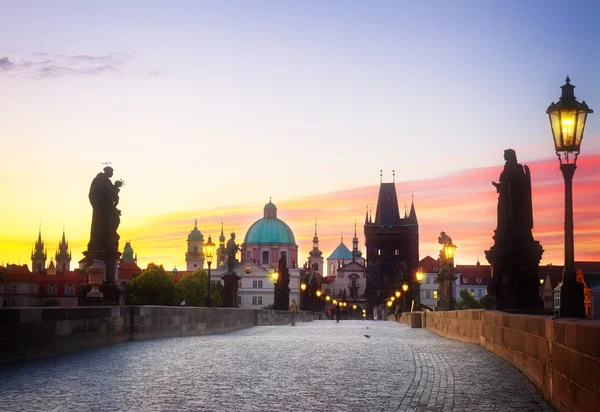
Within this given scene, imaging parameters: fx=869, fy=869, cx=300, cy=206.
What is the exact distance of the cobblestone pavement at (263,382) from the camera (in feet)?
31.1

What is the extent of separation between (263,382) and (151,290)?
129343mm

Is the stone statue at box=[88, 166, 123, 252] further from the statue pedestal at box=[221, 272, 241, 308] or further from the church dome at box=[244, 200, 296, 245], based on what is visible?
the church dome at box=[244, 200, 296, 245]

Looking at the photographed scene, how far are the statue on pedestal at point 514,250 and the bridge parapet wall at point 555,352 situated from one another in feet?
9.24

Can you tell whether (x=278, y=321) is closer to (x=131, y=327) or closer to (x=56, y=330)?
(x=131, y=327)

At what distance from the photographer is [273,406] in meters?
9.38

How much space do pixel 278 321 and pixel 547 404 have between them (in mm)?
40107

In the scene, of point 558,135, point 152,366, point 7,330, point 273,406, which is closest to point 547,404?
point 273,406

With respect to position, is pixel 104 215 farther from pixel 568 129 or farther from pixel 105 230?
pixel 568 129

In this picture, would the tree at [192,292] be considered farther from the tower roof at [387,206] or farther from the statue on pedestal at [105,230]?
the statue on pedestal at [105,230]

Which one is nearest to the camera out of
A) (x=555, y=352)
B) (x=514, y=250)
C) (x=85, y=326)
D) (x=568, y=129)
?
(x=555, y=352)

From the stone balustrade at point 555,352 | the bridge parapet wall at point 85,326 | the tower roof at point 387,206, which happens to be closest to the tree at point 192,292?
the tower roof at point 387,206

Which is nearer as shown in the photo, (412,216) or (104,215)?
(104,215)

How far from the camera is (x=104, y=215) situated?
29203 mm

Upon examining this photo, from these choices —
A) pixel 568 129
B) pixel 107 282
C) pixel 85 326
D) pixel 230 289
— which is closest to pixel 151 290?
pixel 230 289
